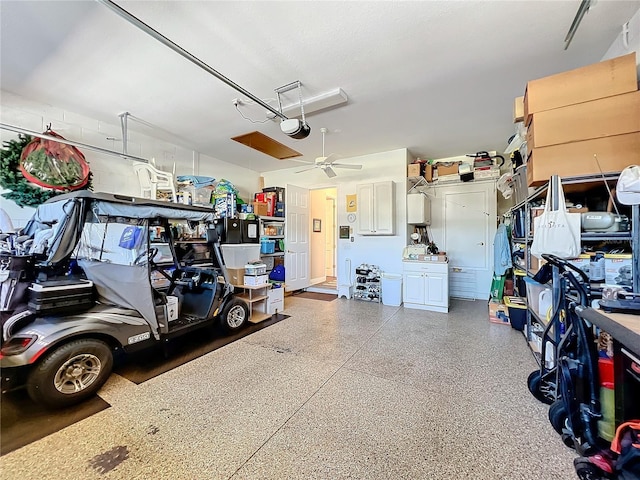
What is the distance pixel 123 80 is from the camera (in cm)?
289

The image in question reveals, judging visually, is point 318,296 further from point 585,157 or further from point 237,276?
point 585,157

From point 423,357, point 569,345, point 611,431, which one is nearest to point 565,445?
point 611,431

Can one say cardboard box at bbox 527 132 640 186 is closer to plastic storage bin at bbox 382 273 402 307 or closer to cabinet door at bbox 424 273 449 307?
cabinet door at bbox 424 273 449 307

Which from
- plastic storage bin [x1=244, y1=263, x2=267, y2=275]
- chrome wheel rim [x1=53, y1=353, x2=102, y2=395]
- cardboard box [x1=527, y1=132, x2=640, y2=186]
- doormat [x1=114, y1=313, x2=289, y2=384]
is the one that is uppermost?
cardboard box [x1=527, y1=132, x2=640, y2=186]

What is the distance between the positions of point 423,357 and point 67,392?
10.5 feet

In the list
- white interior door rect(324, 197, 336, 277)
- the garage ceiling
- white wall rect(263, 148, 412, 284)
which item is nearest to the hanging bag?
the garage ceiling

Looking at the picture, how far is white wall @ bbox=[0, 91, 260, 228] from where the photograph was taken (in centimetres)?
319

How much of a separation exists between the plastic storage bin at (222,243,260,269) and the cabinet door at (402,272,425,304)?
2.90 m

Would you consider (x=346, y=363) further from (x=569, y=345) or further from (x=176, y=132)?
(x=176, y=132)

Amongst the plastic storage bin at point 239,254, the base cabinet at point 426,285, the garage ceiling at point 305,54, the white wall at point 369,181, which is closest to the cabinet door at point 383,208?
the white wall at point 369,181

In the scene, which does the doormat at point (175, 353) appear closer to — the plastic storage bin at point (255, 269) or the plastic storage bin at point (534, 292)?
the plastic storage bin at point (255, 269)

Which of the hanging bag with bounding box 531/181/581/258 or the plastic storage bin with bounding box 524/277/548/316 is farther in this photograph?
the plastic storage bin with bounding box 524/277/548/316

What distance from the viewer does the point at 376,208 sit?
5.24 m

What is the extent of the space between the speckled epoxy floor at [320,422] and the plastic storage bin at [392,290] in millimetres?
1922
